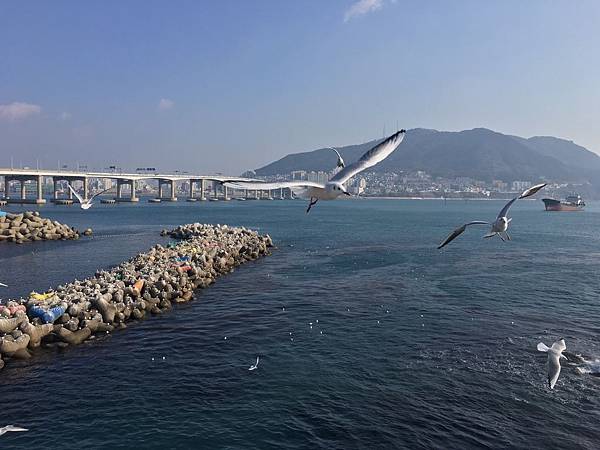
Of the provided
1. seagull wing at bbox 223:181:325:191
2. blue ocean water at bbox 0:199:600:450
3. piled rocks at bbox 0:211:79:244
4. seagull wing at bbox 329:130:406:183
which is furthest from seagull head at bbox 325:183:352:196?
piled rocks at bbox 0:211:79:244

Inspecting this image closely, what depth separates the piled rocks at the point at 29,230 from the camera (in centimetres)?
4438

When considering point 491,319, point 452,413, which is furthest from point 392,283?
point 452,413

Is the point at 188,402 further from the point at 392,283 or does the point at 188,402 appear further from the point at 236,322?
the point at 392,283

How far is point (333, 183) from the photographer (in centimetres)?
782

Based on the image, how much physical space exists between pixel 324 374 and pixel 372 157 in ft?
24.4

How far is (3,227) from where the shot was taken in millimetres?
45812

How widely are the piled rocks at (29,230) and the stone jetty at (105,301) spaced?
21.0 m

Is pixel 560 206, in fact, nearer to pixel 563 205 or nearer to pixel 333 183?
pixel 563 205

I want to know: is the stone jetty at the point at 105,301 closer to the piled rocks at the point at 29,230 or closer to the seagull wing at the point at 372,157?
the seagull wing at the point at 372,157

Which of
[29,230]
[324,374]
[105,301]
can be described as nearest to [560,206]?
[29,230]

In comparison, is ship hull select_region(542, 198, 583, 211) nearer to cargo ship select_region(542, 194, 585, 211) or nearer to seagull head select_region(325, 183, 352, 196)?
cargo ship select_region(542, 194, 585, 211)

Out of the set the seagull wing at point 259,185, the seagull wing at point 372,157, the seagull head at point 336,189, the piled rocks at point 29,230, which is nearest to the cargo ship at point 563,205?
the piled rocks at point 29,230

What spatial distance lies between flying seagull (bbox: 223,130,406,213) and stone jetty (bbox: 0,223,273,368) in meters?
11.8

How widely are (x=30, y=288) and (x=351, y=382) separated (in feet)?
63.8
